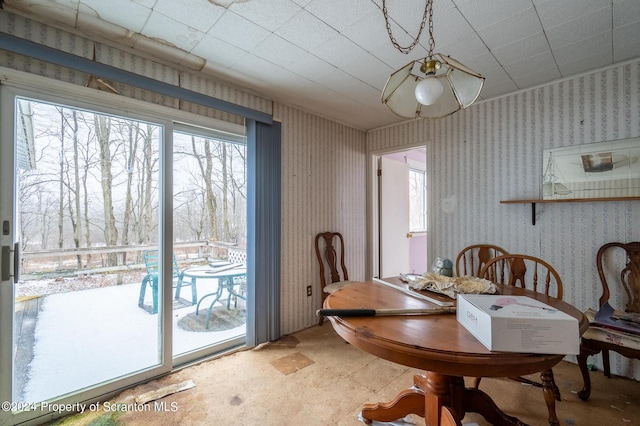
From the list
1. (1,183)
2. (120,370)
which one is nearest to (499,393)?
(120,370)

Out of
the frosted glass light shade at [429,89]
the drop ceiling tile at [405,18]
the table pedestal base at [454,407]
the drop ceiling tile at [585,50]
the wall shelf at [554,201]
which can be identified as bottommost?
the table pedestal base at [454,407]

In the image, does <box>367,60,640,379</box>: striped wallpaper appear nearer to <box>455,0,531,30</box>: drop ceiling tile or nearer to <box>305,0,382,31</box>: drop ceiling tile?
<box>455,0,531,30</box>: drop ceiling tile

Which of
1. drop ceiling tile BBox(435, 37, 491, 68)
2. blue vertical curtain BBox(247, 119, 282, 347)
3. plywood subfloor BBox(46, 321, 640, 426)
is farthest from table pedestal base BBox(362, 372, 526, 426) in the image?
drop ceiling tile BBox(435, 37, 491, 68)

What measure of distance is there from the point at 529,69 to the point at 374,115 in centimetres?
140

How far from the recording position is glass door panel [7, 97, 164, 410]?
5.42 feet

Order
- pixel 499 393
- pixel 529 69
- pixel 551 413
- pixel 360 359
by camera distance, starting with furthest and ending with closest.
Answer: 1. pixel 360 359
2. pixel 529 69
3. pixel 499 393
4. pixel 551 413

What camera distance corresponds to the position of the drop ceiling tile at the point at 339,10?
145cm

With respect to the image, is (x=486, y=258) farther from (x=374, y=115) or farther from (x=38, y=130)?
(x=38, y=130)

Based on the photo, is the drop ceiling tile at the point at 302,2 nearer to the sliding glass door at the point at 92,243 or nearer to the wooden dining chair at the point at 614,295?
the sliding glass door at the point at 92,243

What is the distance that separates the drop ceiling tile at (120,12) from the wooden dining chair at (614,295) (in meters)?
3.22

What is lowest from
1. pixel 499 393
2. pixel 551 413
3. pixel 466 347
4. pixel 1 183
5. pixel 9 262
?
pixel 499 393

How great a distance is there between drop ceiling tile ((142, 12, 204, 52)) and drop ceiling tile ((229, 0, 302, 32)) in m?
0.36

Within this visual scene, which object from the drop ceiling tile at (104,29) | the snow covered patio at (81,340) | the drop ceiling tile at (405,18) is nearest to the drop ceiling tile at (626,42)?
the drop ceiling tile at (405,18)

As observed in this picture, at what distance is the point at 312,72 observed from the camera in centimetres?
216
